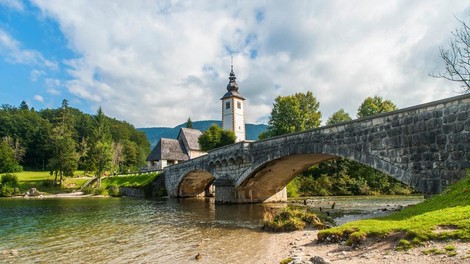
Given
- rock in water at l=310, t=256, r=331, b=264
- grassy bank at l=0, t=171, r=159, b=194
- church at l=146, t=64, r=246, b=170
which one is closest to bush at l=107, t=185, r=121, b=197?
grassy bank at l=0, t=171, r=159, b=194

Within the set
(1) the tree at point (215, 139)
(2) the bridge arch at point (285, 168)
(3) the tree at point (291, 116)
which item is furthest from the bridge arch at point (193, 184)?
(3) the tree at point (291, 116)

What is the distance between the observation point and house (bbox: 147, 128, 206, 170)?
69000mm

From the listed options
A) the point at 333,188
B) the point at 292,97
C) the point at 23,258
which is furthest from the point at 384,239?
the point at 292,97

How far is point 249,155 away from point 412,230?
67.6 ft

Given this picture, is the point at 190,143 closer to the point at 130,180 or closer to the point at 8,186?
the point at 130,180

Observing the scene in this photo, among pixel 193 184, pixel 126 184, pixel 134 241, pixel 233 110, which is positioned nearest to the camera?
pixel 134 241

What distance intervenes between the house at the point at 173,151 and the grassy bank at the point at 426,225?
59550mm

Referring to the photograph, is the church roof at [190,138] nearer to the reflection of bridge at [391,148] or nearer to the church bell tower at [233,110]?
the church bell tower at [233,110]

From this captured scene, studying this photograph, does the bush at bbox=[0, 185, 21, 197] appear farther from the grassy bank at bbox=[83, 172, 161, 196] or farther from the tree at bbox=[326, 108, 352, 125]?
the tree at bbox=[326, 108, 352, 125]

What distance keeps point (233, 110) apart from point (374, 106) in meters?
29.2

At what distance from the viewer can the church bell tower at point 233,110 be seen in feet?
234

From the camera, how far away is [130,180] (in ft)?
188

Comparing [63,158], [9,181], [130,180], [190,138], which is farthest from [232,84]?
[9,181]

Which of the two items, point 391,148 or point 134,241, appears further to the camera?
point 391,148
